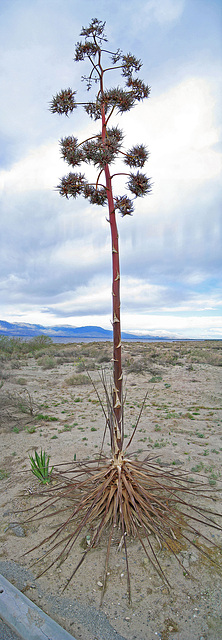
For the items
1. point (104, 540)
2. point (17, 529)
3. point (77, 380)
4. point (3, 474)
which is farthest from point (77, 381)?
point (104, 540)

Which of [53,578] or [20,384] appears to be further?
[20,384]

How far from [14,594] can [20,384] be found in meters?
10.8

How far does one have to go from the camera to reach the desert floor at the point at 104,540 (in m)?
2.29

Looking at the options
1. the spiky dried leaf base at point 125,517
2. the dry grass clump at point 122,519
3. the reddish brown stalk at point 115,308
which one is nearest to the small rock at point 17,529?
the dry grass clump at point 122,519

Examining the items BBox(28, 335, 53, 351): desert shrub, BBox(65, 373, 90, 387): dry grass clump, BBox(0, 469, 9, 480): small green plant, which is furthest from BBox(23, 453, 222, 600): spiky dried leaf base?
BBox(28, 335, 53, 351): desert shrub

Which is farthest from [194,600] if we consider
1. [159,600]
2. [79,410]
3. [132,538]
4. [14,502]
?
[79,410]

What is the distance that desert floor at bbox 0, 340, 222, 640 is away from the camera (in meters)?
2.29


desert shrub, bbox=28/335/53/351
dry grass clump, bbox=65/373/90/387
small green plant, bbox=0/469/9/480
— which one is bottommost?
small green plant, bbox=0/469/9/480

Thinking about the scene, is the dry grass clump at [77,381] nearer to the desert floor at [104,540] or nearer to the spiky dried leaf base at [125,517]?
the desert floor at [104,540]

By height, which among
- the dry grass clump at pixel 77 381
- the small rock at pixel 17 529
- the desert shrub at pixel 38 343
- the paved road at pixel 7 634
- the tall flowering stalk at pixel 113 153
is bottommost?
the small rock at pixel 17 529

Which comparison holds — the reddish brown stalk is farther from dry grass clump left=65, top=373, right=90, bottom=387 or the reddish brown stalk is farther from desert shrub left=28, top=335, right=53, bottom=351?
desert shrub left=28, top=335, right=53, bottom=351

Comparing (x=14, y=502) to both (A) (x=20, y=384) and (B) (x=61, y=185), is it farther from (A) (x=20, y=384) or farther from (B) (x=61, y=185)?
(A) (x=20, y=384)

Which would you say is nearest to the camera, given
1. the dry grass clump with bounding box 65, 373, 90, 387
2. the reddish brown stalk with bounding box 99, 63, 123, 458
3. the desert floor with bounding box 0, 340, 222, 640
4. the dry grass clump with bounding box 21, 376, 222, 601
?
the desert floor with bounding box 0, 340, 222, 640

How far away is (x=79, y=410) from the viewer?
30.7 ft
